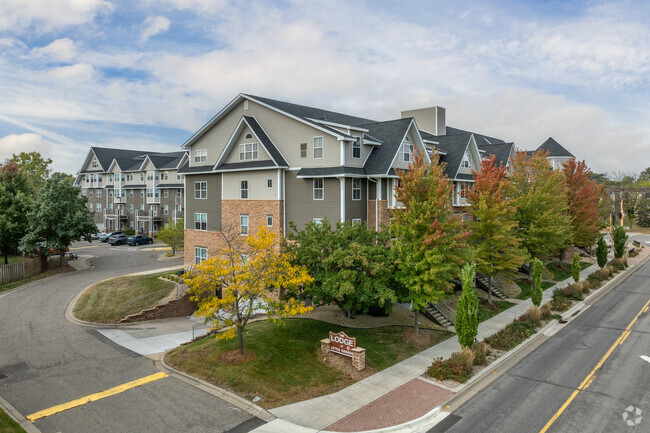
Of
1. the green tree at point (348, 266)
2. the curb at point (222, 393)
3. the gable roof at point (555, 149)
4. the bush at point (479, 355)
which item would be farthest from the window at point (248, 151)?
the gable roof at point (555, 149)

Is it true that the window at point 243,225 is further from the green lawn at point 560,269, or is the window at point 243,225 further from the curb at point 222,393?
the green lawn at point 560,269

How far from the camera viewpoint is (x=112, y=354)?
67.9 ft

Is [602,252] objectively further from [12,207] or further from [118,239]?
[118,239]

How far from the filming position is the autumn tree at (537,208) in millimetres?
32969

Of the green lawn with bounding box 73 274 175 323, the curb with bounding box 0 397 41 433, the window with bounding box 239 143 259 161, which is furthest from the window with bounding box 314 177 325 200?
the curb with bounding box 0 397 41 433

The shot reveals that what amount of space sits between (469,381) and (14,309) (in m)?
30.1

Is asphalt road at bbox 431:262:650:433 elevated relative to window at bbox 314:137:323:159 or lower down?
lower down

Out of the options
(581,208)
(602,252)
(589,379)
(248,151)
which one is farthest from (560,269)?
(248,151)

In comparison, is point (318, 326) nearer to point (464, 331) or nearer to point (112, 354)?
point (464, 331)

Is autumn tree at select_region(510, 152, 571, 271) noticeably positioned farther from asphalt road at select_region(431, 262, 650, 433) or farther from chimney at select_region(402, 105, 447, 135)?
chimney at select_region(402, 105, 447, 135)

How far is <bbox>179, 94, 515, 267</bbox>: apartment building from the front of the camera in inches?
1178

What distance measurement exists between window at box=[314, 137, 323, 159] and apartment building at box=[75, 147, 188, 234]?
34.6 m

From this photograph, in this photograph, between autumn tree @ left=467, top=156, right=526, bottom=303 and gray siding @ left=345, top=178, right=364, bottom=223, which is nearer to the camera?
autumn tree @ left=467, top=156, right=526, bottom=303

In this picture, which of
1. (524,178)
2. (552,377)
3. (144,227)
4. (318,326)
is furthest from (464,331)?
(144,227)
